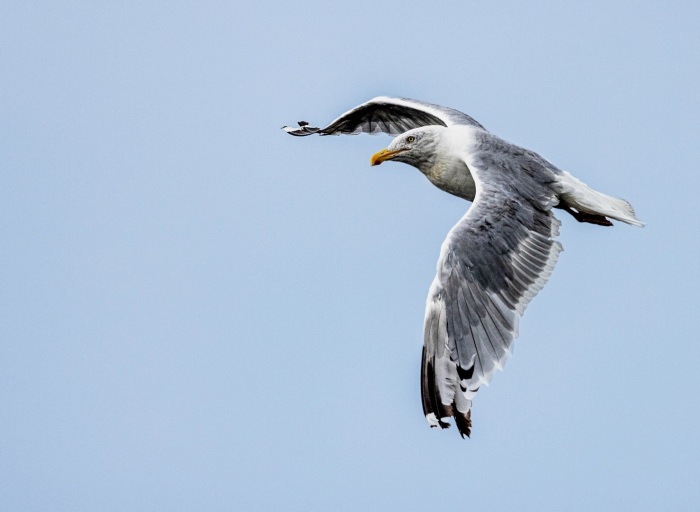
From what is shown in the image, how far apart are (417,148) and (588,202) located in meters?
2.01

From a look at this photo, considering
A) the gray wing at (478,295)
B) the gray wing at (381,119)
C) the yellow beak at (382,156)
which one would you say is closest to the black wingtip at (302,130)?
the gray wing at (381,119)

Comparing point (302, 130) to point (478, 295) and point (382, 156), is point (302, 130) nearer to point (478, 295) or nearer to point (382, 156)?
point (382, 156)

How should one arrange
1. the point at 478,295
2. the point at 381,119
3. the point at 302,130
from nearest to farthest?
the point at 478,295
the point at 381,119
the point at 302,130

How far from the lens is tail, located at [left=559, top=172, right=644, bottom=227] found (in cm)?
1417

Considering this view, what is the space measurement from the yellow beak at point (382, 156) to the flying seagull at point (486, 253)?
54 cm

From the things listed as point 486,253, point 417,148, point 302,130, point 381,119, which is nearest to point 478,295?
point 486,253

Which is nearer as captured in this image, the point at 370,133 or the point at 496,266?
the point at 496,266

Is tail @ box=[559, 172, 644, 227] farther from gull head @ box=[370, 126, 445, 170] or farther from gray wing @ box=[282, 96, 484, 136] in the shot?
gray wing @ box=[282, 96, 484, 136]

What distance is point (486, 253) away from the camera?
1288cm

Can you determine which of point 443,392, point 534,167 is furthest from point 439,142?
point 443,392

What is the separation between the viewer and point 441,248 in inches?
500

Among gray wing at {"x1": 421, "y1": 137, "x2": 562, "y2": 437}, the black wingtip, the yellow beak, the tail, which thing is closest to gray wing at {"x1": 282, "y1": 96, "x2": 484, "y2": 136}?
the black wingtip

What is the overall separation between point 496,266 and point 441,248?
0.63m

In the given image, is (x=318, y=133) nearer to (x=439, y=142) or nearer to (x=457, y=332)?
(x=439, y=142)
